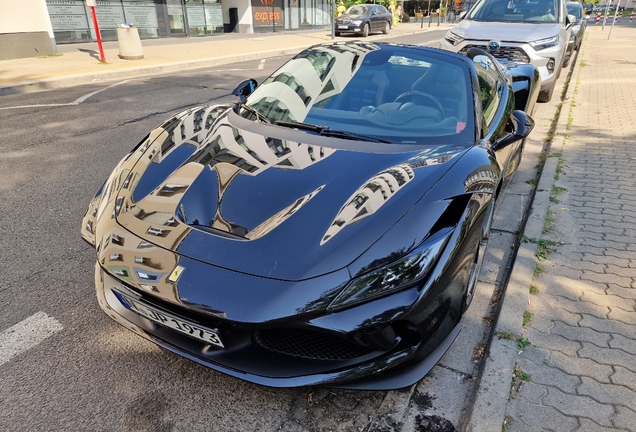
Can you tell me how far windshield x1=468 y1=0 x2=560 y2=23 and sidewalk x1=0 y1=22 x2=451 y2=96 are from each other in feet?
25.2

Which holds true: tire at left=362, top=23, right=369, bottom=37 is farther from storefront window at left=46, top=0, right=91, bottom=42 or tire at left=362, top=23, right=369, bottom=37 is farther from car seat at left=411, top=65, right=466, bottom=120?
car seat at left=411, top=65, right=466, bottom=120

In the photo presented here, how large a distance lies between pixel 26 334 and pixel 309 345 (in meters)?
1.60

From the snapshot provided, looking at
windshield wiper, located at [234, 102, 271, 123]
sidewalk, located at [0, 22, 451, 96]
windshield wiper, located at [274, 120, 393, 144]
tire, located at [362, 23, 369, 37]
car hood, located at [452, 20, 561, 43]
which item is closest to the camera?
windshield wiper, located at [274, 120, 393, 144]

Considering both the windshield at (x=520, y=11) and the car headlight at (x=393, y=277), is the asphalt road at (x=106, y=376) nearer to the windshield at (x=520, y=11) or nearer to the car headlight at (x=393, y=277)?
the car headlight at (x=393, y=277)

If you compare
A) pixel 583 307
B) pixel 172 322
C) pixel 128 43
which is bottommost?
pixel 583 307

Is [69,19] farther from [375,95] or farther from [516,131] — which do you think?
[516,131]

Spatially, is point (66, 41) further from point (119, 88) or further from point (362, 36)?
point (362, 36)

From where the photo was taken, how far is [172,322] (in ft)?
6.00

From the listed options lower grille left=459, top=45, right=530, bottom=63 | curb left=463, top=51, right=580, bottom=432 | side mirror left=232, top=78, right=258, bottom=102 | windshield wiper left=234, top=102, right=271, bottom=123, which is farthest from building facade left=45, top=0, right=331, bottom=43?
curb left=463, top=51, right=580, bottom=432

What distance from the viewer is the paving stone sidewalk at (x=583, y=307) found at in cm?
201

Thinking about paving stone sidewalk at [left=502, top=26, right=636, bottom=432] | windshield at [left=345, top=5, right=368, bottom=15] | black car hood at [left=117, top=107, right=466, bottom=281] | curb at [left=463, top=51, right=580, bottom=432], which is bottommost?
paving stone sidewalk at [left=502, top=26, right=636, bottom=432]

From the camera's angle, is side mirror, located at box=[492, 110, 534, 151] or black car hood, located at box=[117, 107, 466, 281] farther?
side mirror, located at box=[492, 110, 534, 151]

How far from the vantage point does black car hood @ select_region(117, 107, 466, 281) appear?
1.85m

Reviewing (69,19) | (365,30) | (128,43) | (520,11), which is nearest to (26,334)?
(520,11)
